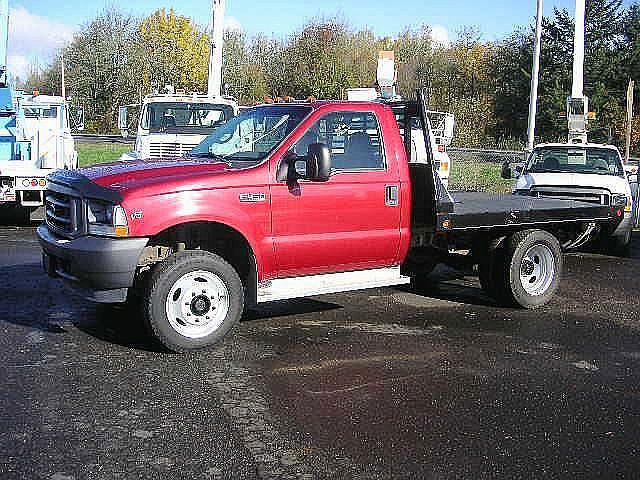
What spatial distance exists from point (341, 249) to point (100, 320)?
7.71ft

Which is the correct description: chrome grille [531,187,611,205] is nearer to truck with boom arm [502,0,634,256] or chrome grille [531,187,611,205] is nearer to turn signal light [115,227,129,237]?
truck with boom arm [502,0,634,256]

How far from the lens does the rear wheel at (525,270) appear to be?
845 centimetres

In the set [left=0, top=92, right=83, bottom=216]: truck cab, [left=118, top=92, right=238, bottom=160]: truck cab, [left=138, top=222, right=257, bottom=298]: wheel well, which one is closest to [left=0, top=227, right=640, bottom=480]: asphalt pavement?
[left=138, top=222, right=257, bottom=298]: wheel well

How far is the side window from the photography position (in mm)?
7312

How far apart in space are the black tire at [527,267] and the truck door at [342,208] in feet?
4.67

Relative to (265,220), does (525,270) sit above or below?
below

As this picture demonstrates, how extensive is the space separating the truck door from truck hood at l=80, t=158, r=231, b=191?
0.62 m

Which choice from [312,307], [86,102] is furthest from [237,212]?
[86,102]

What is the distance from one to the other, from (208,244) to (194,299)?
2.17 ft

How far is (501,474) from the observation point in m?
4.38

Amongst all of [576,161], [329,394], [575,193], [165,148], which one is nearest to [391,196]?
[329,394]

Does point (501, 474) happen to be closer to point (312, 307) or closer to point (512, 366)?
point (512, 366)

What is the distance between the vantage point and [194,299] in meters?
6.61

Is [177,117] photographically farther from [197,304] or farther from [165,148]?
[197,304]
